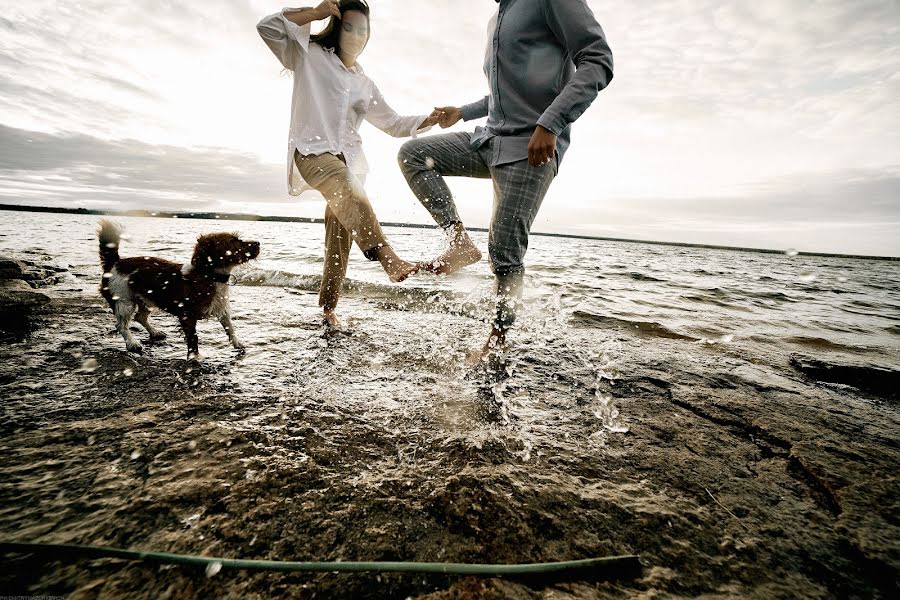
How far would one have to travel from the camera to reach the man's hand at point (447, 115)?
12.0ft

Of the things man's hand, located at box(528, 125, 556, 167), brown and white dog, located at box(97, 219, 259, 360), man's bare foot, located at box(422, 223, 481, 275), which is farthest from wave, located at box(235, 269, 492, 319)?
man's hand, located at box(528, 125, 556, 167)

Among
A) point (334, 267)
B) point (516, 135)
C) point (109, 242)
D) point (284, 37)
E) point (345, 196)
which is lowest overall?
point (334, 267)

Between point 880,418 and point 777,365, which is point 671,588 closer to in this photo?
point 880,418

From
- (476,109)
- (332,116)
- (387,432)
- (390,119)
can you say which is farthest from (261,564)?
(390,119)

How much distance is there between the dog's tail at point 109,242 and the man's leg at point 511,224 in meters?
3.11

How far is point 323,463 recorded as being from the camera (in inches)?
56.6

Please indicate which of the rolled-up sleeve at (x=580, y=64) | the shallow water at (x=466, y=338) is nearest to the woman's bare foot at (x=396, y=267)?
the shallow water at (x=466, y=338)

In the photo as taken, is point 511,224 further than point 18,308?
No

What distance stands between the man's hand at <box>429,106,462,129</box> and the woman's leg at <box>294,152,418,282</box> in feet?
3.93

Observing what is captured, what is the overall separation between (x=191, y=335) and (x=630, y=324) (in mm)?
4475

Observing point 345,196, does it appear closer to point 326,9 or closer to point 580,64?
point 326,9

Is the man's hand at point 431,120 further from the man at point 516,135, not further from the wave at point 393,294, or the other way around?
the wave at point 393,294

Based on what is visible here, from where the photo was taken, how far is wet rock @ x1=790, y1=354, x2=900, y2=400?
2734 millimetres

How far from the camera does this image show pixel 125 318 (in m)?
2.88
